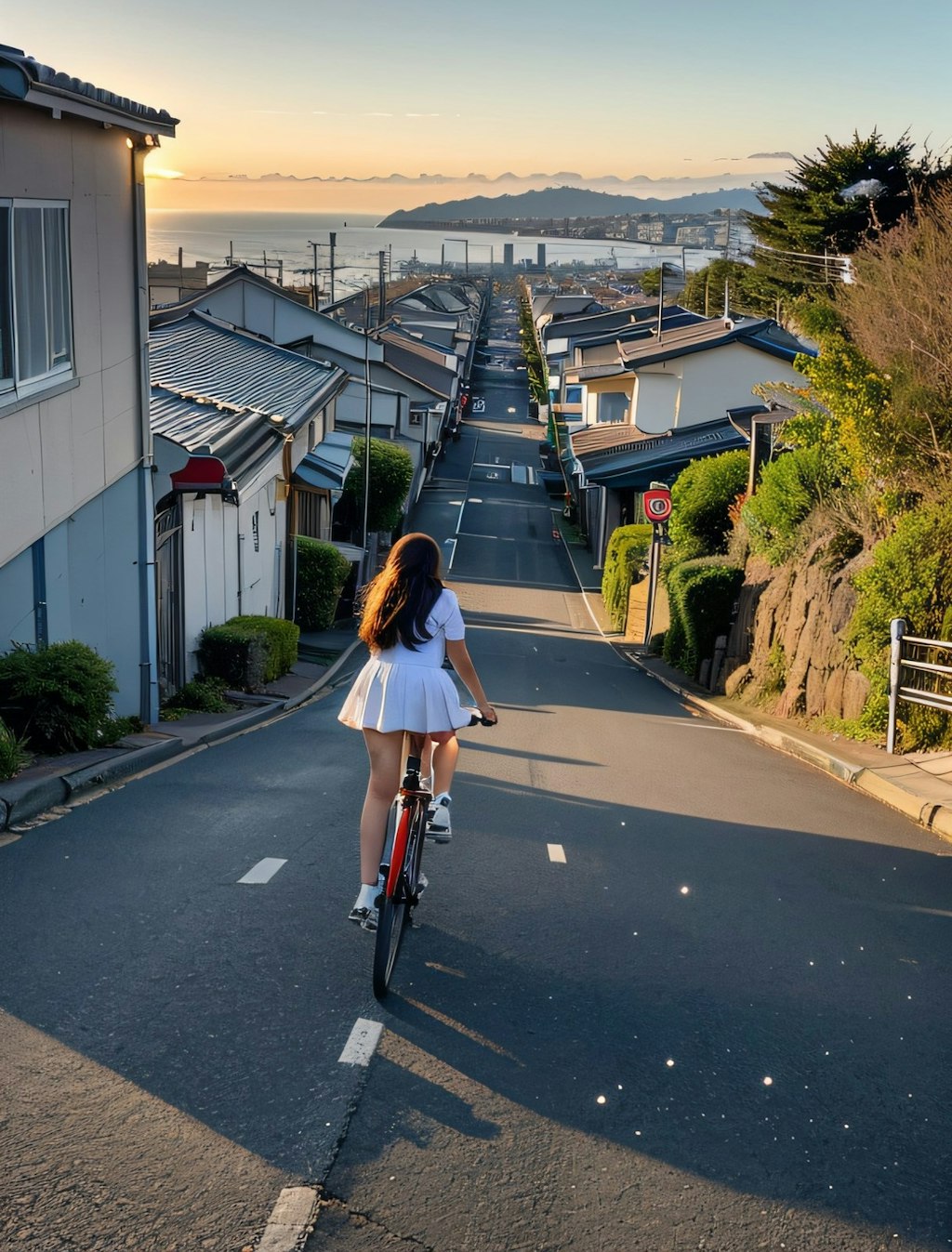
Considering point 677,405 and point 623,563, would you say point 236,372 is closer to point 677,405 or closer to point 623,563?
point 623,563

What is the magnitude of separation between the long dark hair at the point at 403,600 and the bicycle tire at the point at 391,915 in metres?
0.84

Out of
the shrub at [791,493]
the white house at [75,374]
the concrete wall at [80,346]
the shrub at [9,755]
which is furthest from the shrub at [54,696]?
the shrub at [791,493]

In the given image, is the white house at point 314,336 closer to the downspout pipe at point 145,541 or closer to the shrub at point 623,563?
the shrub at point 623,563

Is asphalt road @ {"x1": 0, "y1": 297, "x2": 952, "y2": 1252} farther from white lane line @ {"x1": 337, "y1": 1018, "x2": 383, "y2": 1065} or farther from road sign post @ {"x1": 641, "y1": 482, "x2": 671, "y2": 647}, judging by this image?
road sign post @ {"x1": 641, "y1": 482, "x2": 671, "y2": 647}

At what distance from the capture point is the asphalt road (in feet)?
12.6

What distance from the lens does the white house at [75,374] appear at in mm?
9195

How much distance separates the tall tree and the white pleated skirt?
1728 inches

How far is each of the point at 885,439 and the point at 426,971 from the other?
486 inches

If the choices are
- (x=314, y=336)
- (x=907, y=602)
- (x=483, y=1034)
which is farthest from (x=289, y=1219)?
(x=314, y=336)

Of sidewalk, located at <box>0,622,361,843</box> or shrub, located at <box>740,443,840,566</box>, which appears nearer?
sidewalk, located at <box>0,622,361,843</box>

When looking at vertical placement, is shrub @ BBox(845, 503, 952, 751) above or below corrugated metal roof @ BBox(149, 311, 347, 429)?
below

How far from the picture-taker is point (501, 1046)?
491 centimetres

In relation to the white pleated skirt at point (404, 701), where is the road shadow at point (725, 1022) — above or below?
below

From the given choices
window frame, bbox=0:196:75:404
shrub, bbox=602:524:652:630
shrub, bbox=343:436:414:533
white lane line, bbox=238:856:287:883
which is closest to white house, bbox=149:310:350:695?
window frame, bbox=0:196:75:404
